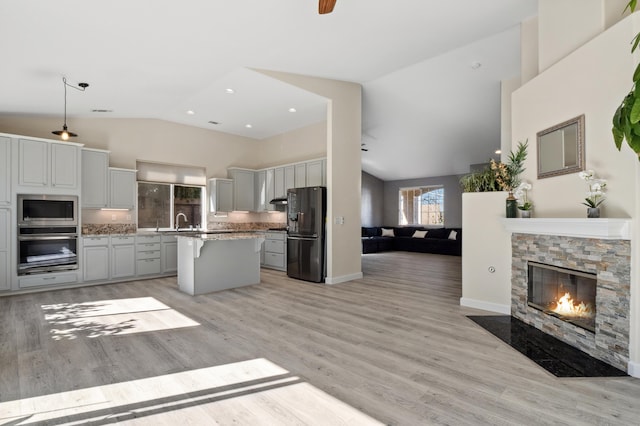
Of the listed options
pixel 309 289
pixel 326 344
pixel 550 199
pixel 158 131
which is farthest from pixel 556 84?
pixel 158 131

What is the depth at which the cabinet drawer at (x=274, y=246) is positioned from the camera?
7004 mm

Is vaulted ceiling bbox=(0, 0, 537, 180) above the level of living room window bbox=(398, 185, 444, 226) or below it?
above

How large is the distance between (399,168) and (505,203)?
7.51 meters

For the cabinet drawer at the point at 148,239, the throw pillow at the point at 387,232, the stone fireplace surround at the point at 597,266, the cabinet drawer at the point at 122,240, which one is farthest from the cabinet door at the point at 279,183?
the throw pillow at the point at 387,232

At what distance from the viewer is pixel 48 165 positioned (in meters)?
5.19

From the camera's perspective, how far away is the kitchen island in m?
4.88

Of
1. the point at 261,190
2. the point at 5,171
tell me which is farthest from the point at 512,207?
the point at 5,171

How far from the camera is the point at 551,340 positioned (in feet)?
9.89

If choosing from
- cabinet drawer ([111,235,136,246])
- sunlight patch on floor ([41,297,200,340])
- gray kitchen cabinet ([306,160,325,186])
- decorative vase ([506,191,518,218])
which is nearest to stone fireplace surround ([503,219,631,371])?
decorative vase ([506,191,518,218])

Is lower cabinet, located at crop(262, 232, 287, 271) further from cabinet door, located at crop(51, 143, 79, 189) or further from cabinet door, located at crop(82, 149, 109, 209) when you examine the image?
cabinet door, located at crop(51, 143, 79, 189)

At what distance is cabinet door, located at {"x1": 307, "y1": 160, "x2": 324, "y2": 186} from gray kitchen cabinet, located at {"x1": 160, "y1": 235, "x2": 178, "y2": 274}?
120 inches

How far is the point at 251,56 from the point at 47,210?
165 inches

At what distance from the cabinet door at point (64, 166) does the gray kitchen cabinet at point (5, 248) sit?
29.7 inches

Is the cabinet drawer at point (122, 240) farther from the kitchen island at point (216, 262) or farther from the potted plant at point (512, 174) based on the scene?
the potted plant at point (512, 174)
